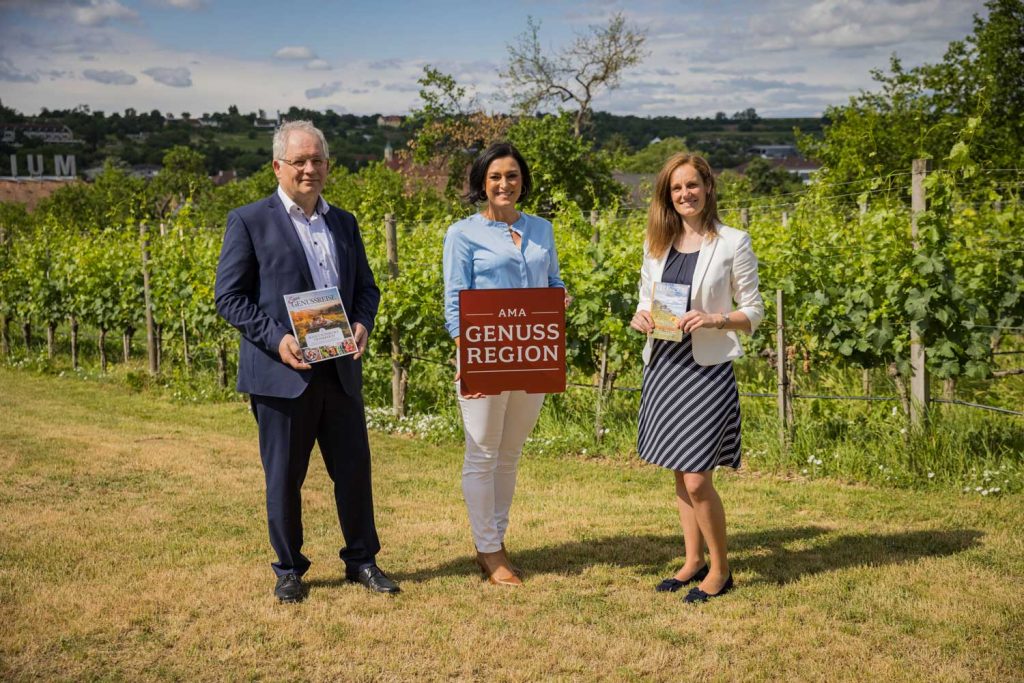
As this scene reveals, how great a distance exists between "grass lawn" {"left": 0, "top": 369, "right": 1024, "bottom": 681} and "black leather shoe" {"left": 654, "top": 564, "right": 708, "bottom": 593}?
0.31ft

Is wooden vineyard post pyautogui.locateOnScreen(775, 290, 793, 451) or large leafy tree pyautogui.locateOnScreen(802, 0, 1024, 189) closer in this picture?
wooden vineyard post pyautogui.locateOnScreen(775, 290, 793, 451)

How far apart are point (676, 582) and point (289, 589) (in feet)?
5.26

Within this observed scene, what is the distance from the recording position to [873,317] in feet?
19.2

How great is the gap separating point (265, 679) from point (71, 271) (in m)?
9.83

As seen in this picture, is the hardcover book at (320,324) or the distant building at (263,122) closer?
the hardcover book at (320,324)

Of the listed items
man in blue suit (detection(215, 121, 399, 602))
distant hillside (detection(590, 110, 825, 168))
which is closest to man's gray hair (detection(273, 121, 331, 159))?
man in blue suit (detection(215, 121, 399, 602))

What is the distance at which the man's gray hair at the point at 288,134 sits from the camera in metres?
3.82

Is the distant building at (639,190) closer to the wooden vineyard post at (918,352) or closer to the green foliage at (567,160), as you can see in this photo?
the green foliage at (567,160)

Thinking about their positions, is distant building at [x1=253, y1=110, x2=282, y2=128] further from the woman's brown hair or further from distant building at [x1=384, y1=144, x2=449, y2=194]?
the woman's brown hair

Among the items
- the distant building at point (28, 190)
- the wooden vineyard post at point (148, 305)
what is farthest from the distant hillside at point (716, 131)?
the wooden vineyard post at point (148, 305)

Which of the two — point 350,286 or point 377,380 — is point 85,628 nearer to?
point 350,286

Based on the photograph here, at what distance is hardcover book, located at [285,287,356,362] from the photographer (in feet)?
12.2

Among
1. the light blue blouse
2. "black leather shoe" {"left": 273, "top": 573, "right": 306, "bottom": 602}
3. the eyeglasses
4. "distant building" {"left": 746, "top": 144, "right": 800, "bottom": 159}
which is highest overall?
"distant building" {"left": 746, "top": 144, "right": 800, "bottom": 159}

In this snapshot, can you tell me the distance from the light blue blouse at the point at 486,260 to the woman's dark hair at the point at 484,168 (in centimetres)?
9
